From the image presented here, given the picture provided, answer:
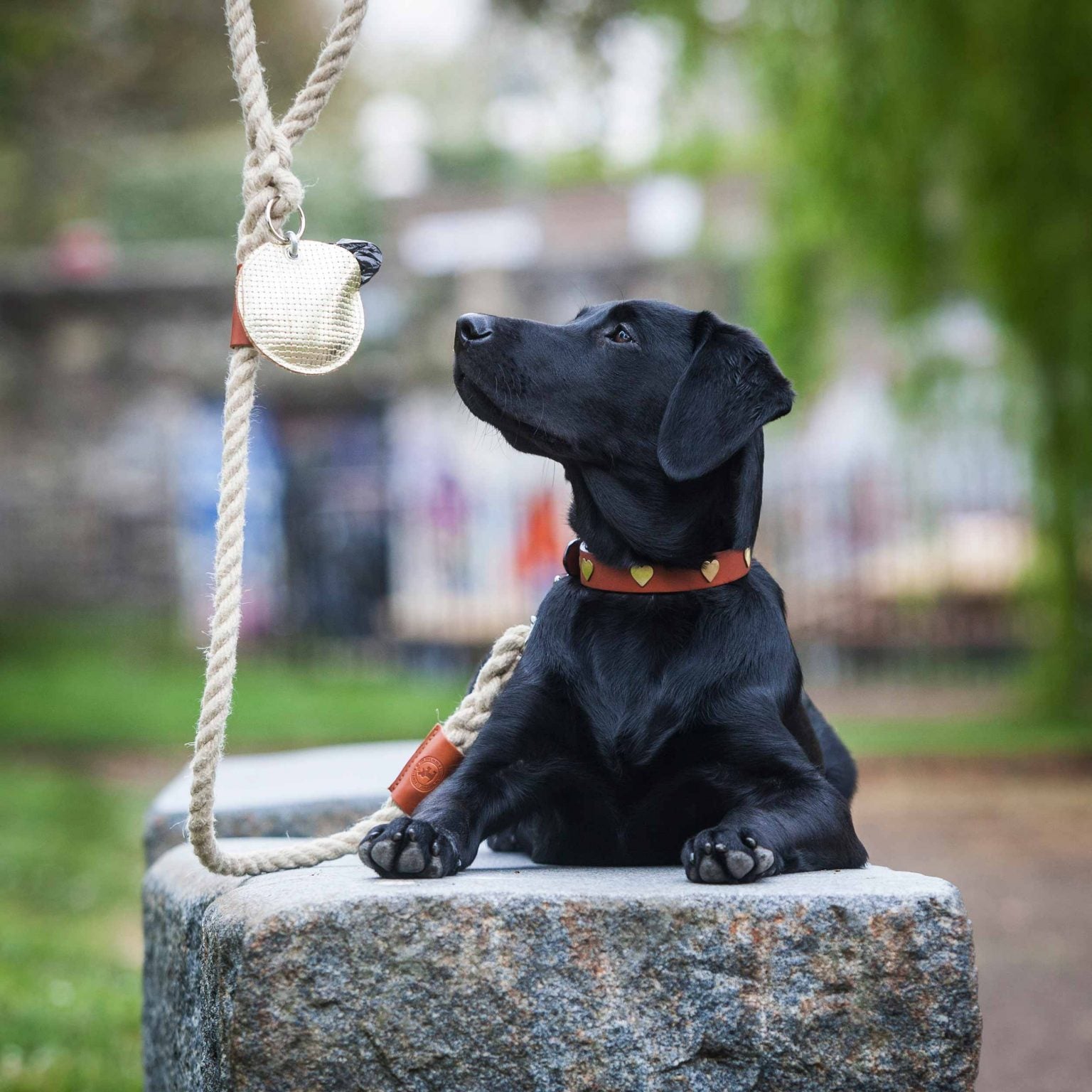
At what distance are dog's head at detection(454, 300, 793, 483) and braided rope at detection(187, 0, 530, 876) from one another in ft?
1.34

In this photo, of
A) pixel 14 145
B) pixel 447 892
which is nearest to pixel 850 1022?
pixel 447 892

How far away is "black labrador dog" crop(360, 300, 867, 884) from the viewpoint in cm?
223

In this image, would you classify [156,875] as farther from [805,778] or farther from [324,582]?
[324,582]

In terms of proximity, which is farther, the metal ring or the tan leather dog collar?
the tan leather dog collar

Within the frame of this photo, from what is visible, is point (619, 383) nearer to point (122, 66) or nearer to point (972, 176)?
point (972, 176)

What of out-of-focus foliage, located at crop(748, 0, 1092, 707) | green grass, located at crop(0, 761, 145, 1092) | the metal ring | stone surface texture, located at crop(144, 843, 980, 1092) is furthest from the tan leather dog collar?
out-of-focus foliage, located at crop(748, 0, 1092, 707)

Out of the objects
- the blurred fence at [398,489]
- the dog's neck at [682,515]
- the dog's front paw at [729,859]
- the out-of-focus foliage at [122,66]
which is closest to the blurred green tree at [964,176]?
the blurred fence at [398,489]

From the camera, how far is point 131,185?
28.2m

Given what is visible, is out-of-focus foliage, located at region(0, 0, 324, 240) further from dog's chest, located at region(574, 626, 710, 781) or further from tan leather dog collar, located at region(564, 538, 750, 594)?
dog's chest, located at region(574, 626, 710, 781)

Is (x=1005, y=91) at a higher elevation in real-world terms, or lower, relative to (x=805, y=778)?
higher

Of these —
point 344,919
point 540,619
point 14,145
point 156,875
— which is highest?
point 14,145

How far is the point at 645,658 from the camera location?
2.31 metres

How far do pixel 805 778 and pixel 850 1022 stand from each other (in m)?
→ 0.41

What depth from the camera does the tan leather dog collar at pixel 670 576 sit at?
2.37 metres
